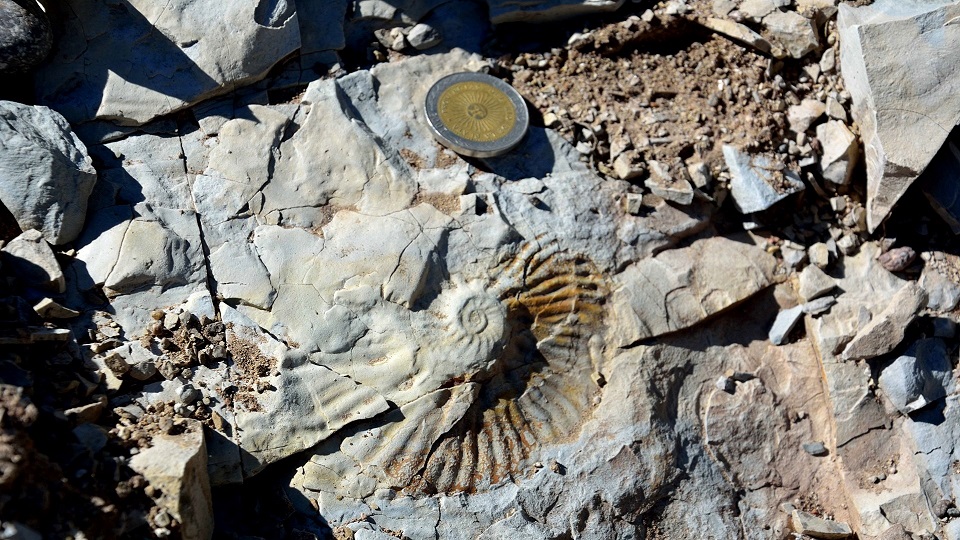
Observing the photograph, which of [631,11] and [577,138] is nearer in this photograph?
[577,138]

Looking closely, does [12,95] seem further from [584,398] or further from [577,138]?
[584,398]

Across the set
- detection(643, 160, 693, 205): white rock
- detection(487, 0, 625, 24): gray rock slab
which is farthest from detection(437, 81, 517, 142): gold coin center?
detection(643, 160, 693, 205): white rock

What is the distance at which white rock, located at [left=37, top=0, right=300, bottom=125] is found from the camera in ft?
13.5

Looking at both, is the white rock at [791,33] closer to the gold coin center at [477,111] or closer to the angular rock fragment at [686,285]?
the angular rock fragment at [686,285]

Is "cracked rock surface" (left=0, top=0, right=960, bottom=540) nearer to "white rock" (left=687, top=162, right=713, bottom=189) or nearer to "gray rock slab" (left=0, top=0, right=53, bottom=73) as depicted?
"white rock" (left=687, top=162, right=713, bottom=189)

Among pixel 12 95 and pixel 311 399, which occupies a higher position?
pixel 12 95

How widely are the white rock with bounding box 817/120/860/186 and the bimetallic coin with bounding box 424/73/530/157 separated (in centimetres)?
166

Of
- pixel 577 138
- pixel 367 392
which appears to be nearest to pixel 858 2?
pixel 577 138

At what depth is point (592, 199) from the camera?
14.2ft

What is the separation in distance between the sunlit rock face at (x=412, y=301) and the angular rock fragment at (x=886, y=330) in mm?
533

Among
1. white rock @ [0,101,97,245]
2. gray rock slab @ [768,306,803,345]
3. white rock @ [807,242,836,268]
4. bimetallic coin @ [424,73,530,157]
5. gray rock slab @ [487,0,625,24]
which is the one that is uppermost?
white rock @ [0,101,97,245]

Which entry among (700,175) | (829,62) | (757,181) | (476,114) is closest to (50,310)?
(476,114)

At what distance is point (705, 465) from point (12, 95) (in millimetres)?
3937

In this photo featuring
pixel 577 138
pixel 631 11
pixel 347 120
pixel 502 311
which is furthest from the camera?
pixel 631 11
